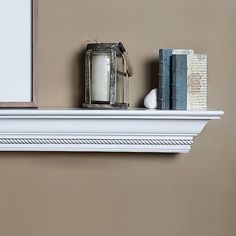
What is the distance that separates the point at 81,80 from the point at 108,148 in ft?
0.70

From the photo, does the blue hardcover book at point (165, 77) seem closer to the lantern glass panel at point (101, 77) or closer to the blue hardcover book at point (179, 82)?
the blue hardcover book at point (179, 82)

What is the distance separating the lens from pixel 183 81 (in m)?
1.29

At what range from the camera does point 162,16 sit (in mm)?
1395

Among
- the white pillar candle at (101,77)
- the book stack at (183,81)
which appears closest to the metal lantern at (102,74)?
the white pillar candle at (101,77)

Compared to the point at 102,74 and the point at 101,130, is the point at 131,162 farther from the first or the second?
the point at 102,74

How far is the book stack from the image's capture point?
129 cm

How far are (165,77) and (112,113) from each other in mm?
176

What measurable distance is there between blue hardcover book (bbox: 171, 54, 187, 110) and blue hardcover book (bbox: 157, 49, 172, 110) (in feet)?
0.06

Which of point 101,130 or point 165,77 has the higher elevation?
point 165,77

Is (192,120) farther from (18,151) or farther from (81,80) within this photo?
(18,151)

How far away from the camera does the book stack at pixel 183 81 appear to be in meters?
1.29

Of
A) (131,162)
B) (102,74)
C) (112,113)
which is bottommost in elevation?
(131,162)

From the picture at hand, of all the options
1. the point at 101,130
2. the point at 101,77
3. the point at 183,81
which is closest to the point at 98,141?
the point at 101,130

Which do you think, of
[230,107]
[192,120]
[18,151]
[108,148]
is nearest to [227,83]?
[230,107]
